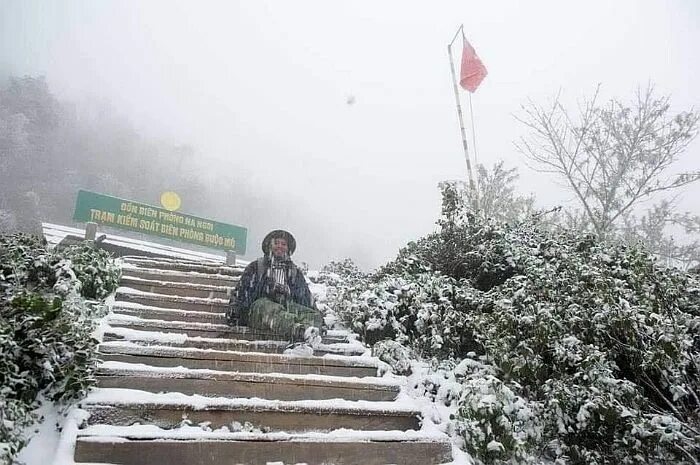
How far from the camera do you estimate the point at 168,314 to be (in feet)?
16.0

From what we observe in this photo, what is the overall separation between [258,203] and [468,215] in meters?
25.3

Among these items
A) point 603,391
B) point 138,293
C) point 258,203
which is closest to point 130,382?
point 138,293

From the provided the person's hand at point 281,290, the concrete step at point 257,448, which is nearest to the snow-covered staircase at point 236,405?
the concrete step at point 257,448

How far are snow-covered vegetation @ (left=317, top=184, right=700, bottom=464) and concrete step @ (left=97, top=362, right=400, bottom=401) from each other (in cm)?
66

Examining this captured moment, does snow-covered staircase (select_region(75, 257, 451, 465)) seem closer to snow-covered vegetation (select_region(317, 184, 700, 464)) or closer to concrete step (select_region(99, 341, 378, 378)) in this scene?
concrete step (select_region(99, 341, 378, 378))

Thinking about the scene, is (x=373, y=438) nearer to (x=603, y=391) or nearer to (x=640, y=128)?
(x=603, y=391)

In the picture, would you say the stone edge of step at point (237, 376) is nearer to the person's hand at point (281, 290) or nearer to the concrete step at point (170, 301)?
the person's hand at point (281, 290)

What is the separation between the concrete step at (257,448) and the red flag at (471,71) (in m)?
9.22

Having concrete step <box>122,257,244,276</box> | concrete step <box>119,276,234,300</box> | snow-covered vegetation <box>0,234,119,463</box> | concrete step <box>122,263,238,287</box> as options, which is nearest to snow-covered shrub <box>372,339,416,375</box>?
concrete step <box>119,276,234,300</box>

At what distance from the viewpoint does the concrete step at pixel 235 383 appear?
335 cm

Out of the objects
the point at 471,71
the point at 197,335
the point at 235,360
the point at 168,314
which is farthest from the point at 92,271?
the point at 471,71

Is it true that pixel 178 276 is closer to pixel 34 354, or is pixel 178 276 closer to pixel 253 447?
pixel 34 354

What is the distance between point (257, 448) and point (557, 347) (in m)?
2.15

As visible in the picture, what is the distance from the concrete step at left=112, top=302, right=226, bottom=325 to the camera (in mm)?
4750
